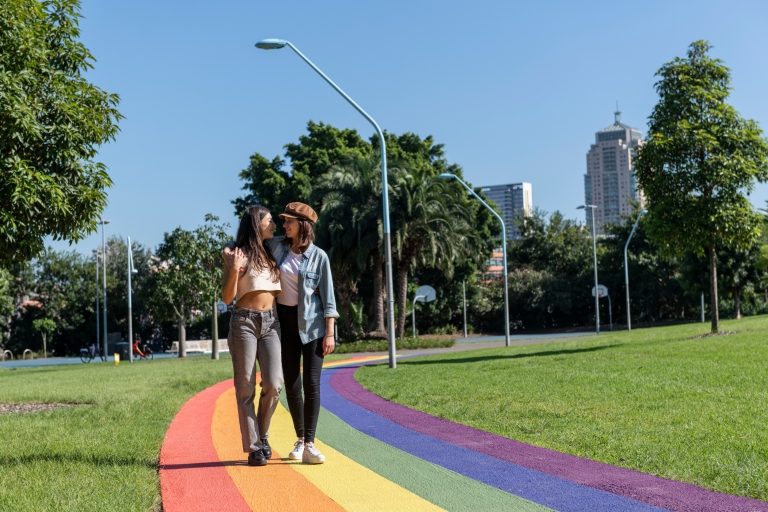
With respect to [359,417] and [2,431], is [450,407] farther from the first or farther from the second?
[2,431]

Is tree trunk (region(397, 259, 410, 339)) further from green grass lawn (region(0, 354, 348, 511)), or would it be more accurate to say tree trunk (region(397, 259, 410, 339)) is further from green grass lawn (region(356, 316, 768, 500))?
green grass lawn (region(0, 354, 348, 511))

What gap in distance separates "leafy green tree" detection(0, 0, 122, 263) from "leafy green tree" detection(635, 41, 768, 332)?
51.0ft

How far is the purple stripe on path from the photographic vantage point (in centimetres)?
464

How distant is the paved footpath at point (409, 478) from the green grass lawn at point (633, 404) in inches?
14.8

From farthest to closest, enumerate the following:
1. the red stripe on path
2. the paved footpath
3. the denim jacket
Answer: the denim jacket, the red stripe on path, the paved footpath

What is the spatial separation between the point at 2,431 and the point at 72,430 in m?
0.86

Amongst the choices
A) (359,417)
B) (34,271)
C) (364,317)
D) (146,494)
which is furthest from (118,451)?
(34,271)

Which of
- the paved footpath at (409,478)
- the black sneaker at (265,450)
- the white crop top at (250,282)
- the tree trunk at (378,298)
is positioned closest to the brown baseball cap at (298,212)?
the white crop top at (250,282)

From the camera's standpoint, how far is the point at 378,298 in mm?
35656

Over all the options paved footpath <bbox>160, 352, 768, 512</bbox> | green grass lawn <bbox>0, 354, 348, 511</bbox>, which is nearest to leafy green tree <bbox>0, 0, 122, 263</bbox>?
green grass lawn <bbox>0, 354, 348, 511</bbox>

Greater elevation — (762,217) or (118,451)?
(762,217)

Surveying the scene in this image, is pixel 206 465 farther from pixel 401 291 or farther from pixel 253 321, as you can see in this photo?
pixel 401 291

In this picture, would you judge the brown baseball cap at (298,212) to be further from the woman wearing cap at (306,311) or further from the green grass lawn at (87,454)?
the green grass lawn at (87,454)

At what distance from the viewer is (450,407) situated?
9.85 meters
